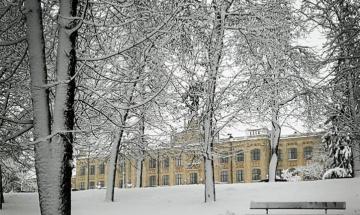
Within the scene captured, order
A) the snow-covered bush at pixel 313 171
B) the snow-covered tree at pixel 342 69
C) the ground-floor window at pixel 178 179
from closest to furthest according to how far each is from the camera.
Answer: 1. the snow-covered tree at pixel 342 69
2. the snow-covered bush at pixel 313 171
3. the ground-floor window at pixel 178 179

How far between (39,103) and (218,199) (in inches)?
479

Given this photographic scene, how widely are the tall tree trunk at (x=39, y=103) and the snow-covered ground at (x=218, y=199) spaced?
869cm

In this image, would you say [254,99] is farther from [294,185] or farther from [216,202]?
[294,185]

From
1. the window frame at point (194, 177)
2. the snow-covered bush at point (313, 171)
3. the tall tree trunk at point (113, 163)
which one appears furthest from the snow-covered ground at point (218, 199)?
the window frame at point (194, 177)

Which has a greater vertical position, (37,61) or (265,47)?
(265,47)

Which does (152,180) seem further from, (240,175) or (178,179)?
(240,175)

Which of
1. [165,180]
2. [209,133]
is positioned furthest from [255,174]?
[209,133]

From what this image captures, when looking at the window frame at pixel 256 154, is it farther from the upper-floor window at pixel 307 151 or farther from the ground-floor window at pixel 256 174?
the upper-floor window at pixel 307 151

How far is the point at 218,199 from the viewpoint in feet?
55.5

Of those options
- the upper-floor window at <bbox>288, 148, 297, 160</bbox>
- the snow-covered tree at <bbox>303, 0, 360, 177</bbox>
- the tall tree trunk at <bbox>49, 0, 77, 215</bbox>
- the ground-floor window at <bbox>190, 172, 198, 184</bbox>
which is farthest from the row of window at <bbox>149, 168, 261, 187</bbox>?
the tall tree trunk at <bbox>49, 0, 77, 215</bbox>

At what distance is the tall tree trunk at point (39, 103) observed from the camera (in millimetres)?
5555

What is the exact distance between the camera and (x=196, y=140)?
18.5 m

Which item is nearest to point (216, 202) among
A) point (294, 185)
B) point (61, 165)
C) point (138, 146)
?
point (294, 185)

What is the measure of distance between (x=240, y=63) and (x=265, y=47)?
10.8 ft
